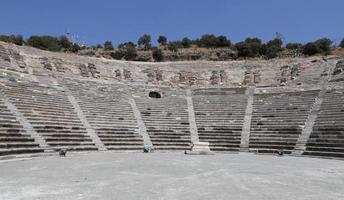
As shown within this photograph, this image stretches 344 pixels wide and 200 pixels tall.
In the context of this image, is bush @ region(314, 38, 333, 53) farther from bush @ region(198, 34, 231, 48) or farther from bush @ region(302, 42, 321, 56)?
bush @ region(198, 34, 231, 48)

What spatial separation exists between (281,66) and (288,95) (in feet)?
26.6

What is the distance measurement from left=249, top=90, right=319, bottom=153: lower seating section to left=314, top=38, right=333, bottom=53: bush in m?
25.7

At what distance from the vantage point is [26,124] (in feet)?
81.7

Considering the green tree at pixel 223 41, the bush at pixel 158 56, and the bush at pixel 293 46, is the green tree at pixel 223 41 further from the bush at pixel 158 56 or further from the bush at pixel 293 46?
the bush at pixel 158 56

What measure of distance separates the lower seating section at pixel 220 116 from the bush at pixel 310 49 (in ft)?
77.1

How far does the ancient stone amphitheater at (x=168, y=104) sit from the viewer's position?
25.7 metres

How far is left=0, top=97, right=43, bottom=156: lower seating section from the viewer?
826 inches

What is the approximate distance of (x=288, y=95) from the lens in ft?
114

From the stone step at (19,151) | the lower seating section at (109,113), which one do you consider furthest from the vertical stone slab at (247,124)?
the stone step at (19,151)

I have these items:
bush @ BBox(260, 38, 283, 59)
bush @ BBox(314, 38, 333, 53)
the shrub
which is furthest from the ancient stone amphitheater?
bush @ BBox(314, 38, 333, 53)

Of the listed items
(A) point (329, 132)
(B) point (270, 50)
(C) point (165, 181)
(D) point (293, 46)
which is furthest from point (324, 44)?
(C) point (165, 181)

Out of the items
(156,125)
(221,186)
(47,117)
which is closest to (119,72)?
(156,125)

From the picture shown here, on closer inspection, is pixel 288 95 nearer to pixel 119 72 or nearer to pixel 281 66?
pixel 281 66

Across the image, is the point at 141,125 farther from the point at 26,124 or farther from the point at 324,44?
the point at 324,44
